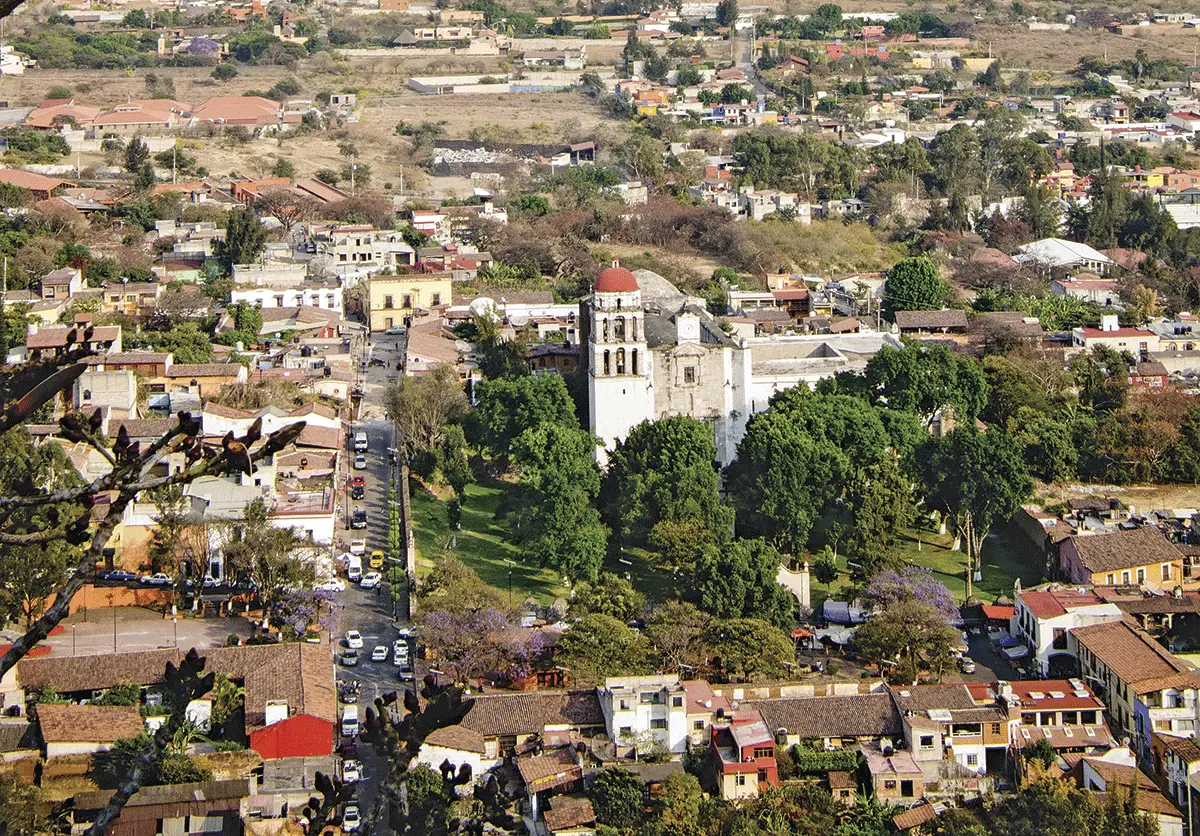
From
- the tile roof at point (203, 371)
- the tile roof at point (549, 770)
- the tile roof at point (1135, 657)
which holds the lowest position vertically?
the tile roof at point (1135, 657)

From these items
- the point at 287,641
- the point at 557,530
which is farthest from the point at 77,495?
the point at 557,530

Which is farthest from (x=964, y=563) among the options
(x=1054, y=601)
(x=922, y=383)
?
(x=922, y=383)

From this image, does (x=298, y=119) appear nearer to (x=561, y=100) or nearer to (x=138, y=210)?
(x=561, y=100)

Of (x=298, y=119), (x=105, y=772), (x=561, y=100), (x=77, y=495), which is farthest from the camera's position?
(x=561, y=100)

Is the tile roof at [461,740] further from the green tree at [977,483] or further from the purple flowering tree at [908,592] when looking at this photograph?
the green tree at [977,483]

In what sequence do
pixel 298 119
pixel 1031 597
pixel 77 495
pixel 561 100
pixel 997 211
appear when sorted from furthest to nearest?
pixel 561 100 → pixel 298 119 → pixel 997 211 → pixel 1031 597 → pixel 77 495

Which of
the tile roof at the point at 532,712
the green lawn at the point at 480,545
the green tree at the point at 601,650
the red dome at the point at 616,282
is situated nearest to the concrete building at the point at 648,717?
the tile roof at the point at 532,712

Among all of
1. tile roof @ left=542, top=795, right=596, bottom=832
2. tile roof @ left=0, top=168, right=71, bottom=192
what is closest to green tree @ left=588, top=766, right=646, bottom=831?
tile roof @ left=542, top=795, right=596, bottom=832
